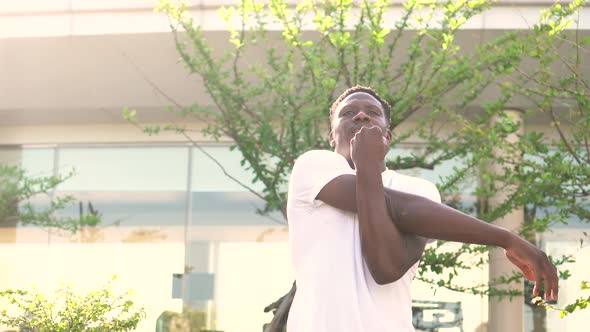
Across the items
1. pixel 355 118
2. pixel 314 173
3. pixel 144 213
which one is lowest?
pixel 314 173

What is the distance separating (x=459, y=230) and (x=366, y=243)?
0.61ft

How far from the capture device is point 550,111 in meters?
6.38

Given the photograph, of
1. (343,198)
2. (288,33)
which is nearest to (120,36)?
(288,33)

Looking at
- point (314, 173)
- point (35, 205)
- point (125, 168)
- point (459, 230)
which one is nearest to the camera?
point (459, 230)

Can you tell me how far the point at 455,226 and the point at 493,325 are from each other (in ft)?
30.5

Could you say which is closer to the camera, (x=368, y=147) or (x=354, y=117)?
(x=368, y=147)

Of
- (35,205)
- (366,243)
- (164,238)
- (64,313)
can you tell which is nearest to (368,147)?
(366,243)

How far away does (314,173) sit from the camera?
1.96 metres

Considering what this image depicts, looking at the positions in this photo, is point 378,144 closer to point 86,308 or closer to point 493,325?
point 86,308

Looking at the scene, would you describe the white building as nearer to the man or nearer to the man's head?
the man's head

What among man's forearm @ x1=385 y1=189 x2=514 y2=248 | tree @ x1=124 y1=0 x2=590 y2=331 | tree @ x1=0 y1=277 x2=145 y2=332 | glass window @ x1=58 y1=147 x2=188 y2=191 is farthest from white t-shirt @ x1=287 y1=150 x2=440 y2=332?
glass window @ x1=58 y1=147 x2=188 y2=191

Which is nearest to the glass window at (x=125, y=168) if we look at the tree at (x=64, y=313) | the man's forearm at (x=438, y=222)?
the tree at (x=64, y=313)

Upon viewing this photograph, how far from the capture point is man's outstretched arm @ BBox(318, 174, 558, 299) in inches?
67.0

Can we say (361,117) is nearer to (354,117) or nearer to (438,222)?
(354,117)
